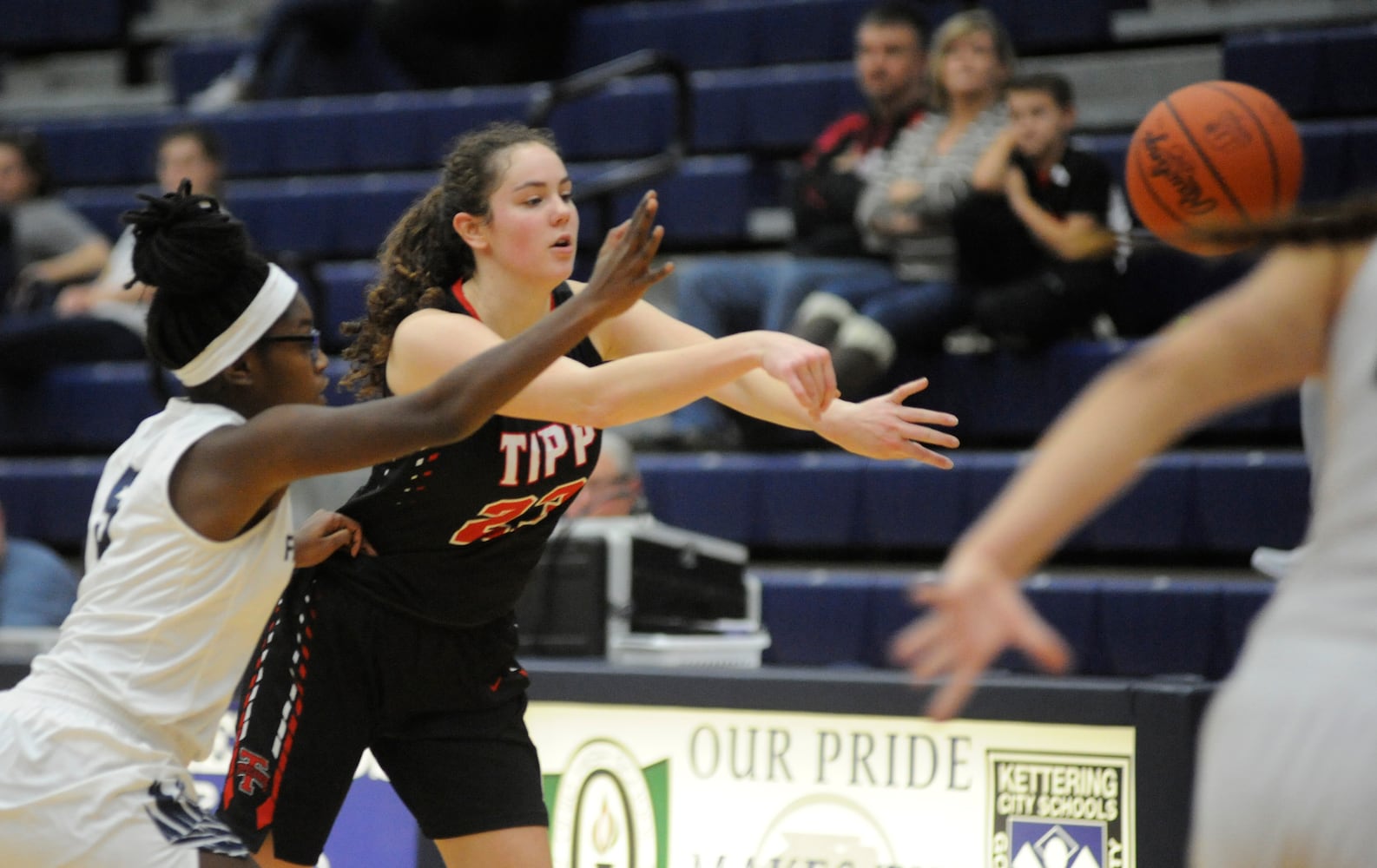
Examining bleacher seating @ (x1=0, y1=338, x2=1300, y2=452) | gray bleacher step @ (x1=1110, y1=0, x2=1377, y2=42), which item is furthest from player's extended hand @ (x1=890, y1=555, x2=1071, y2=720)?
gray bleacher step @ (x1=1110, y1=0, x2=1377, y2=42)

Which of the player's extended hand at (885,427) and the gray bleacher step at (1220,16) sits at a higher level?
the gray bleacher step at (1220,16)

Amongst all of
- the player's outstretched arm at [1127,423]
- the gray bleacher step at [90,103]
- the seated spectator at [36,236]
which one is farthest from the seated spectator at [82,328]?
the player's outstretched arm at [1127,423]

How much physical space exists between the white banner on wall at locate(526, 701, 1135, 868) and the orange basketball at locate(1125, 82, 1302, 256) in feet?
3.75

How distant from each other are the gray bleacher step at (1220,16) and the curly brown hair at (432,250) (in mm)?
4550

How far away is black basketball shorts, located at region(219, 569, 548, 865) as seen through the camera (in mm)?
3152

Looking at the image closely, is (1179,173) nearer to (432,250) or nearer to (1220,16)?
(432,250)

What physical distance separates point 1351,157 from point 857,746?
3523mm

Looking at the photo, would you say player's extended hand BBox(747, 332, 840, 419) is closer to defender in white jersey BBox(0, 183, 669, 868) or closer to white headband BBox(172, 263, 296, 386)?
defender in white jersey BBox(0, 183, 669, 868)

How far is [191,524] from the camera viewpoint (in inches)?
103

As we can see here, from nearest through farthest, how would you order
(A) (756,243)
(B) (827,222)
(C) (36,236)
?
1. (B) (827,222)
2. (A) (756,243)
3. (C) (36,236)

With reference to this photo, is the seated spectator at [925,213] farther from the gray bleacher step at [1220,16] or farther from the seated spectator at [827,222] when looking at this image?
the gray bleacher step at [1220,16]

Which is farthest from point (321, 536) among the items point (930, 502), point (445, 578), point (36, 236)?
point (36, 236)

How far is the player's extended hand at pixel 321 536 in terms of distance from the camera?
3.15 metres

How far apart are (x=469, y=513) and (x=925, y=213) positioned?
136 inches
